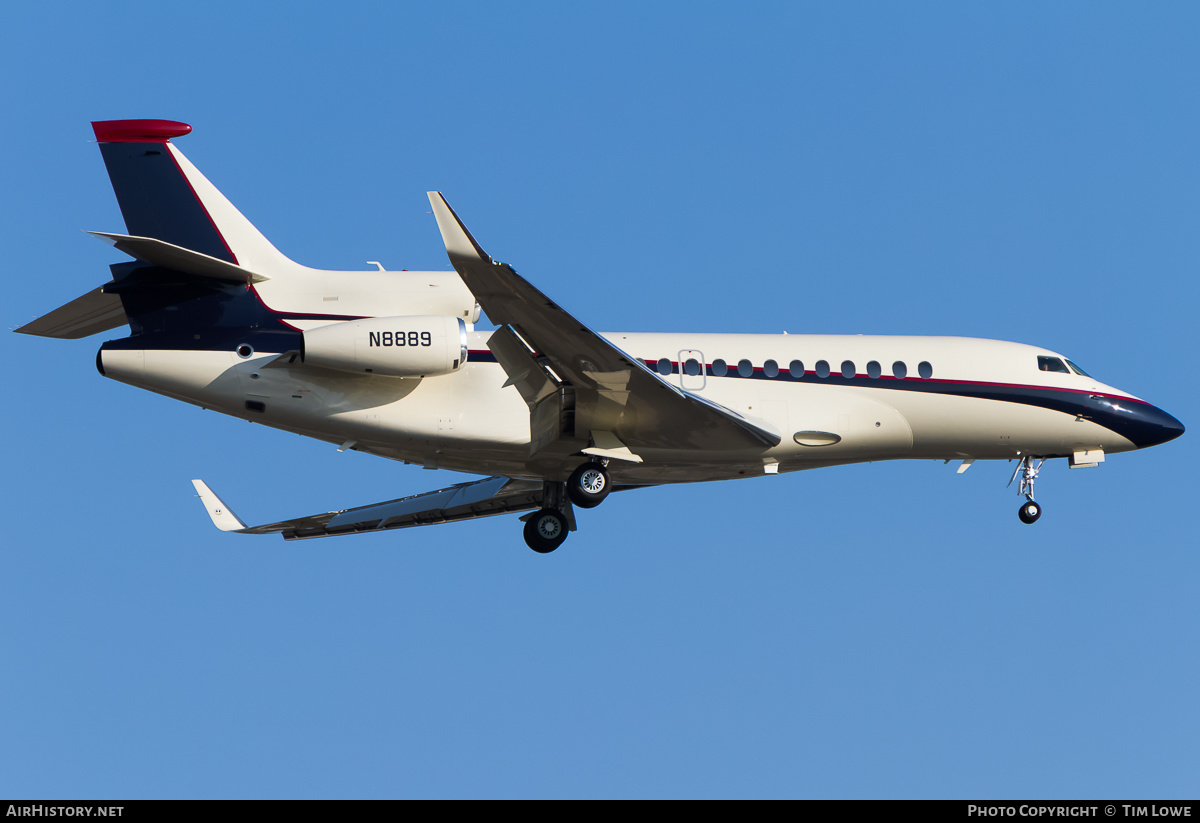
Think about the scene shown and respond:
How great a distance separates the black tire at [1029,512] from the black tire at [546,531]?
24.6 feet

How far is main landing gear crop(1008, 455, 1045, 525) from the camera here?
802 inches

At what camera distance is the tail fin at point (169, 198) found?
17.5m

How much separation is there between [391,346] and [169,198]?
160 inches

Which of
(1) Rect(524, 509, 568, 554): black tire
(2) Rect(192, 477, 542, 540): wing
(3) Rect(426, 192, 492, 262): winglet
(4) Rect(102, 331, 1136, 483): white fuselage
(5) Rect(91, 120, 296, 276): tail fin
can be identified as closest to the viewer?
(3) Rect(426, 192, 492, 262): winglet

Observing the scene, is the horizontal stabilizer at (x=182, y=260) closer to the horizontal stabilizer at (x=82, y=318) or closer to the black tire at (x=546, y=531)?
the horizontal stabilizer at (x=82, y=318)

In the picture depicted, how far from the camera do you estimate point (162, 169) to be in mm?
17688

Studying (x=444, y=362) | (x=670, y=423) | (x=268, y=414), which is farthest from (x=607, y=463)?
(x=268, y=414)

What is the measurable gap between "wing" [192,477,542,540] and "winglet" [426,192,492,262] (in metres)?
8.02

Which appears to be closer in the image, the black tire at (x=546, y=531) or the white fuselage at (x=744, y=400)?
the white fuselage at (x=744, y=400)

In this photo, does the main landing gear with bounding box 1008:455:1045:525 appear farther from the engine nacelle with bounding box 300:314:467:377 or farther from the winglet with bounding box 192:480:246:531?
the winglet with bounding box 192:480:246:531

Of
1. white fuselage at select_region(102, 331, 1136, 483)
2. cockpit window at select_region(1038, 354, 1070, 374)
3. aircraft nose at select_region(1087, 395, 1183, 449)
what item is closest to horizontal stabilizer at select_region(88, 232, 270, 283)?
white fuselage at select_region(102, 331, 1136, 483)

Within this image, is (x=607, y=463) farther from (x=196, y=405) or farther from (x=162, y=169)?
(x=162, y=169)

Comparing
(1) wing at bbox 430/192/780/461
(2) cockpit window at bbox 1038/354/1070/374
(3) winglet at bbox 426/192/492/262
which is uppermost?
(2) cockpit window at bbox 1038/354/1070/374

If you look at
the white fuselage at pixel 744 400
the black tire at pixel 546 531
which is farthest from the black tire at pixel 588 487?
the black tire at pixel 546 531
